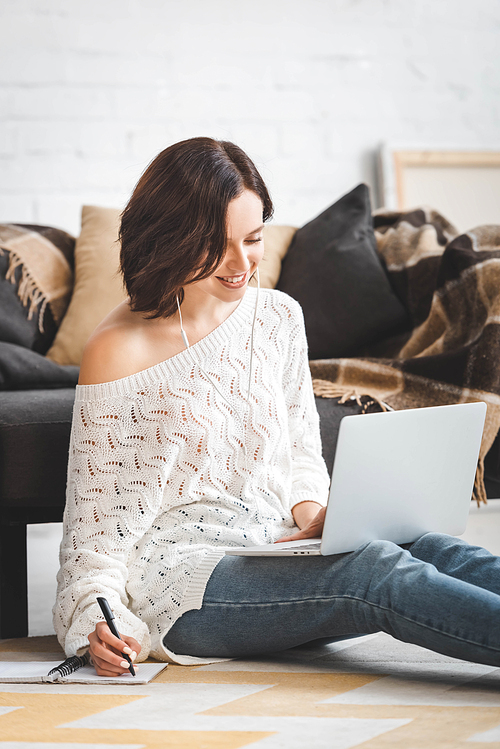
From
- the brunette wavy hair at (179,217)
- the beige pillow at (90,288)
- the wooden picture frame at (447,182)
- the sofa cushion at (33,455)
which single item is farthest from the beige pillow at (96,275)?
the wooden picture frame at (447,182)

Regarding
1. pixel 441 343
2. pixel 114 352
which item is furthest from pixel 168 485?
pixel 441 343

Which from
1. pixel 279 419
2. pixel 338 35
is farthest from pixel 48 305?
pixel 338 35

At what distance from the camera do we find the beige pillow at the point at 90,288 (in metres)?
2.04

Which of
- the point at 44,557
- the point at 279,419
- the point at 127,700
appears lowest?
the point at 44,557

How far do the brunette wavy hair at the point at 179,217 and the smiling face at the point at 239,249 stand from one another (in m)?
0.01

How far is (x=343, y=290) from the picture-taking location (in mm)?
2021

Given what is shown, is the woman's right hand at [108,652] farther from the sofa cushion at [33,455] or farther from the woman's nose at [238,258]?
the woman's nose at [238,258]

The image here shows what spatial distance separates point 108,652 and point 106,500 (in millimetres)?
219

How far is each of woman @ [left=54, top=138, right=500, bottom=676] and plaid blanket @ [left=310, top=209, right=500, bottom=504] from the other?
477 millimetres

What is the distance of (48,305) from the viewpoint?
6.84ft

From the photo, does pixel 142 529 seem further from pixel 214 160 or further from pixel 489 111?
pixel 489 111

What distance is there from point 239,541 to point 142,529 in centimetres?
15

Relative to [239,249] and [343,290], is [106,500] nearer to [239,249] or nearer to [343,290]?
[239,249]

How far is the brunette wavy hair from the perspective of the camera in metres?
1.20
